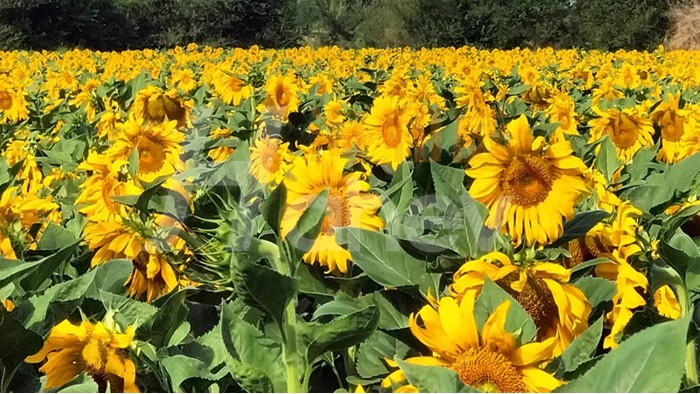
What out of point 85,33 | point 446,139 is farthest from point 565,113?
point 85,33

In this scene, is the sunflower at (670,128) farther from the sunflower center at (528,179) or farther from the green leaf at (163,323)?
the green leaf at (163,323)

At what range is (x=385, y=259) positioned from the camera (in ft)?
3.84

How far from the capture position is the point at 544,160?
1281mm

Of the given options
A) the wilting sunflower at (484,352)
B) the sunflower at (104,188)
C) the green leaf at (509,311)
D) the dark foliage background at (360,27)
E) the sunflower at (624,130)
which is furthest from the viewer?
the dark foliage background at (360,27)

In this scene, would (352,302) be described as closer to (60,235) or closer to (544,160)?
(544,160)

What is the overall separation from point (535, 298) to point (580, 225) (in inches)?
8.9

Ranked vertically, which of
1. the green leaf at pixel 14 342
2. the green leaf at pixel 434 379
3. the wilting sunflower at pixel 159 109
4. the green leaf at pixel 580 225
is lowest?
the green leaf at pixel 434 379

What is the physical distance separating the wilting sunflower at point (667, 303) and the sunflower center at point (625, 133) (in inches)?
63.8

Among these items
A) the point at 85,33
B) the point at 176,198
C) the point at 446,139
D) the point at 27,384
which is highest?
the point at 85,33

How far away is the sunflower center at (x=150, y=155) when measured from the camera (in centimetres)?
222

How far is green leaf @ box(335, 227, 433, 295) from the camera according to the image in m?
1.16

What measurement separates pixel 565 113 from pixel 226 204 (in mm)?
2224

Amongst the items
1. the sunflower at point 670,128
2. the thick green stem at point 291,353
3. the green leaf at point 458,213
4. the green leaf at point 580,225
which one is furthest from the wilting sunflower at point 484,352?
the sunflower at point 670,128

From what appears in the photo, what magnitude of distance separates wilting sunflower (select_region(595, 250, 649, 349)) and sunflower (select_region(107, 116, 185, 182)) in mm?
1326
